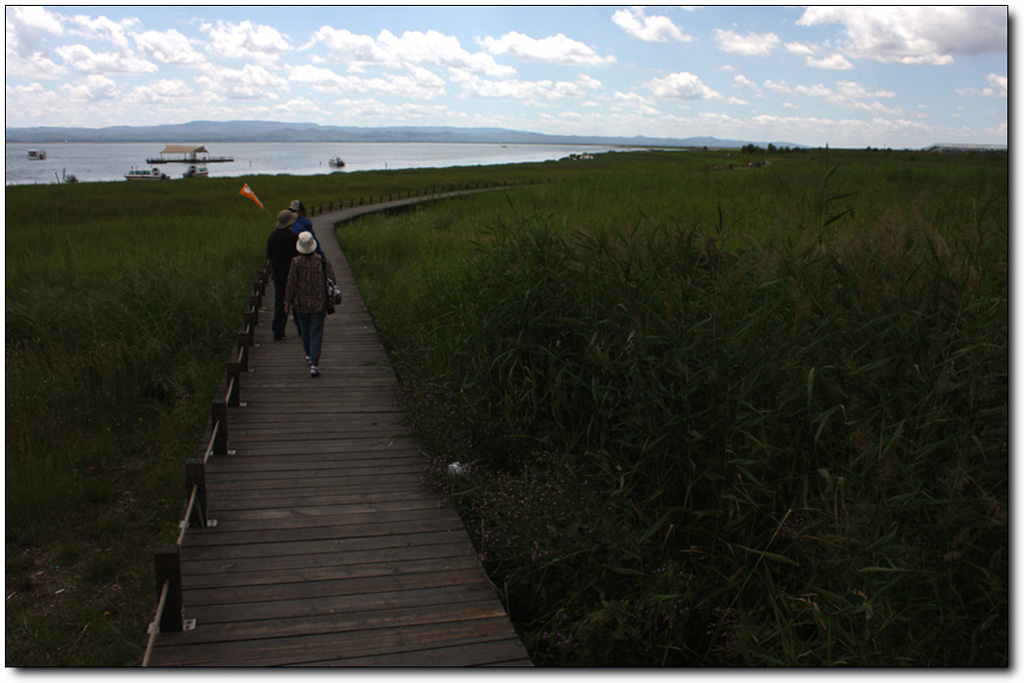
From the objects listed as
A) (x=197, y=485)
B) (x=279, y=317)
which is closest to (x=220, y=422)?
(x=197, y=485)

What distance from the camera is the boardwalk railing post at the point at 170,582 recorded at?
3604 millimetres

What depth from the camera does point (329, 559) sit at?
4457mm

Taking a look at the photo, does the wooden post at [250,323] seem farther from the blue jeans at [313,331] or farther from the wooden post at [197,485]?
the wooden post at [197,485]

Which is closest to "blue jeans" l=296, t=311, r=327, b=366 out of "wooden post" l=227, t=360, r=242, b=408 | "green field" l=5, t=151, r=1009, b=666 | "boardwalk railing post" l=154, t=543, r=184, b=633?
"wooden post" l=227, t=360, r=242, b=408

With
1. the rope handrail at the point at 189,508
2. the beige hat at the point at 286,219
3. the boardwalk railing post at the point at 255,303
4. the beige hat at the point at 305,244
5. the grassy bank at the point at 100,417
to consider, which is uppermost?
the beige hat at the point at 286,219

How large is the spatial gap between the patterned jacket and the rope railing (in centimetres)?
86

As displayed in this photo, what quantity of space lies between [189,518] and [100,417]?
4.75 metres

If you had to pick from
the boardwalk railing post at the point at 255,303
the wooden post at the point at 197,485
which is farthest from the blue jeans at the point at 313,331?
the wooden post at the point at 197,485

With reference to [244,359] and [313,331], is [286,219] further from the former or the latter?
[244,359]

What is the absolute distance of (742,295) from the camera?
4.70 m

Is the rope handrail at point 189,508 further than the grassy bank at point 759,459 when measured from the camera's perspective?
Yes

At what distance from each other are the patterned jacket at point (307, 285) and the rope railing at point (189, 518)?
86 centimetres

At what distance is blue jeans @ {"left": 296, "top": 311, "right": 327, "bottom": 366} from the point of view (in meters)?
7.88

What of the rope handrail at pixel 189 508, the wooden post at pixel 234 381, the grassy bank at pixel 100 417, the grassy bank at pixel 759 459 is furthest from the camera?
the wooden post at pixel 234 381
